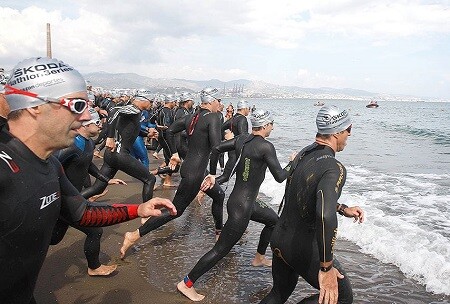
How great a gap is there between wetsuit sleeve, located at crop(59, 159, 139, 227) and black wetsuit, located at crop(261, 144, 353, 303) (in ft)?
4.17

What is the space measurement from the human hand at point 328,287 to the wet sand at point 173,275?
70.8 inches

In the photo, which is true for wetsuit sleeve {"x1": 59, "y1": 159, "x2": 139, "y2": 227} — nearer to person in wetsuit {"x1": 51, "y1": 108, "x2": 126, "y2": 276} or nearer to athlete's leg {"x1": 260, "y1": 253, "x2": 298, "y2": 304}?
athlete's leg {"x1": 260, "y1": 253, "x2": 298, "y2": 304}

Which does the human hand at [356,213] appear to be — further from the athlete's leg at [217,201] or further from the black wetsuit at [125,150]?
the black wetsuit at [125,150]

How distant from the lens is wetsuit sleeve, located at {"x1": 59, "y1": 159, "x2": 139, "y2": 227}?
7.21ft

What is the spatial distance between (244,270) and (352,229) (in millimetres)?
2798

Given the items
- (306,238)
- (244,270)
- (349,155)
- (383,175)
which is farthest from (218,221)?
(349,155)

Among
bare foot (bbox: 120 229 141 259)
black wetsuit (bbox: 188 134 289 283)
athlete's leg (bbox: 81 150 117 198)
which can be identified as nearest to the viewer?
black wetsuit (bbox: 188 134 289 283)

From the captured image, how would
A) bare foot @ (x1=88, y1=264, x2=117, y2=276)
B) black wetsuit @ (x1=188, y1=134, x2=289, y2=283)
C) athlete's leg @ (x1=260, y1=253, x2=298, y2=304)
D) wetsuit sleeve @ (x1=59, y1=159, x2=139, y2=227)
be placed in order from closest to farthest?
wetsuit sleeve @ (x1=59, y1=159, x2=139, y2=227)
athlete's leg @ (x1=260, y1=253, x2=298, y2=304)
black wetsuit @ (x1=188, y1=134, x2=289, y2=283)
bare foot @ (x1=88, y1=264, x2=117, y2=276)

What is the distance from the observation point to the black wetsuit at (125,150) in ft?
20.3

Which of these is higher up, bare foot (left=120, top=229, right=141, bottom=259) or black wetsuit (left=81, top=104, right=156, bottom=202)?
black wetsuit (left=81, top=104, right=156, bottom=202)

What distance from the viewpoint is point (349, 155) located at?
17.9 meters

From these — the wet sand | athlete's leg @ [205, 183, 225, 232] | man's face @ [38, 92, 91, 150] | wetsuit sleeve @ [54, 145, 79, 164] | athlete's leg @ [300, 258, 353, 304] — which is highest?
man's face @ [38, 92, 91, 150]

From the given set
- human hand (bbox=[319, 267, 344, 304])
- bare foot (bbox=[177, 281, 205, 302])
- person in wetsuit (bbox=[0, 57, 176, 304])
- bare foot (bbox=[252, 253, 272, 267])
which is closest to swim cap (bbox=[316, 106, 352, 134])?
human hand (bbox=[319, 267, 344, 304])

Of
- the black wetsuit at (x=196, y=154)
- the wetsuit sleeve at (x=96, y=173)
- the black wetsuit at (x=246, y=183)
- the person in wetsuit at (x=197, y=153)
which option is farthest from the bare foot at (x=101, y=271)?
the wetsuit sleeve at (x=96, y=173)
